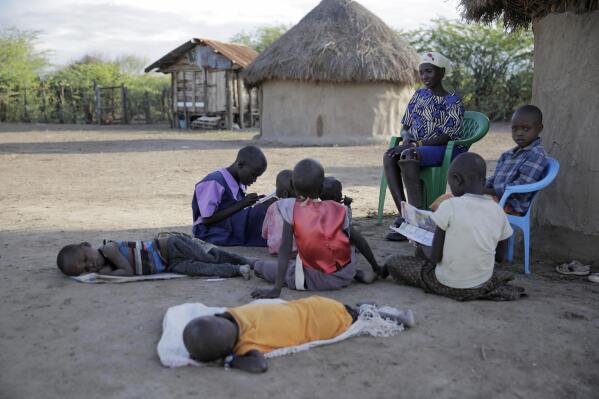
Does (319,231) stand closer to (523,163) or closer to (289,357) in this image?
(289,357)

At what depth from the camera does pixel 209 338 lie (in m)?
2.26

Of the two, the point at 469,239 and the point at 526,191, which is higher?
the point at 526,191

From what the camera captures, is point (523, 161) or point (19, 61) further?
point (19, 61)

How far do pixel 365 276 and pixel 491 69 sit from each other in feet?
65.5

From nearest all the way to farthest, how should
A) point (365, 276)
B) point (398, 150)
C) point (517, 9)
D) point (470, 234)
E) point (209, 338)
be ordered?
1. point (209, 338)
2. point (470, 234)
3. point (365, 276)
4. point (517, 9)
5. point (398, 150)

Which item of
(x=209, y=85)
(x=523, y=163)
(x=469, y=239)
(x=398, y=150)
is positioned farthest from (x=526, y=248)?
(x=209, y=85)

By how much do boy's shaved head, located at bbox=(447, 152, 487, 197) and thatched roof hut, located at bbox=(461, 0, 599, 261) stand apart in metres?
1.29

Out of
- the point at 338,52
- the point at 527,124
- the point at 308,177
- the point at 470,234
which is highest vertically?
the point at 338,52

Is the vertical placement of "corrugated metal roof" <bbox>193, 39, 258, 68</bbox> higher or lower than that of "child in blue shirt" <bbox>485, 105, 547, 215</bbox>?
higher

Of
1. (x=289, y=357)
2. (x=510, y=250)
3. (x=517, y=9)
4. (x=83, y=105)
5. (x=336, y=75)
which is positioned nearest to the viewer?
(x=289, y=357)

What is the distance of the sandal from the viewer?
3720mm

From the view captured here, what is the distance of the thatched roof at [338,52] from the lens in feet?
47.8

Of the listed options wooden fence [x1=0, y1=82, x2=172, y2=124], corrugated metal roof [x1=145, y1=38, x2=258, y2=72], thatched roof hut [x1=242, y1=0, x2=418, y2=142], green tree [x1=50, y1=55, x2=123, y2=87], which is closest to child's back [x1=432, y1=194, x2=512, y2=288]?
thatched roof hut [x1=242, y1=0, x2=418, y2=142]

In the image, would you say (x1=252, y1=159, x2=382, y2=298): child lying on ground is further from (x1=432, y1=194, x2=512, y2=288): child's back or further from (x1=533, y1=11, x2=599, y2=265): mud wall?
(x1=533, y1=11, x2=599, y2=265): mud wall
